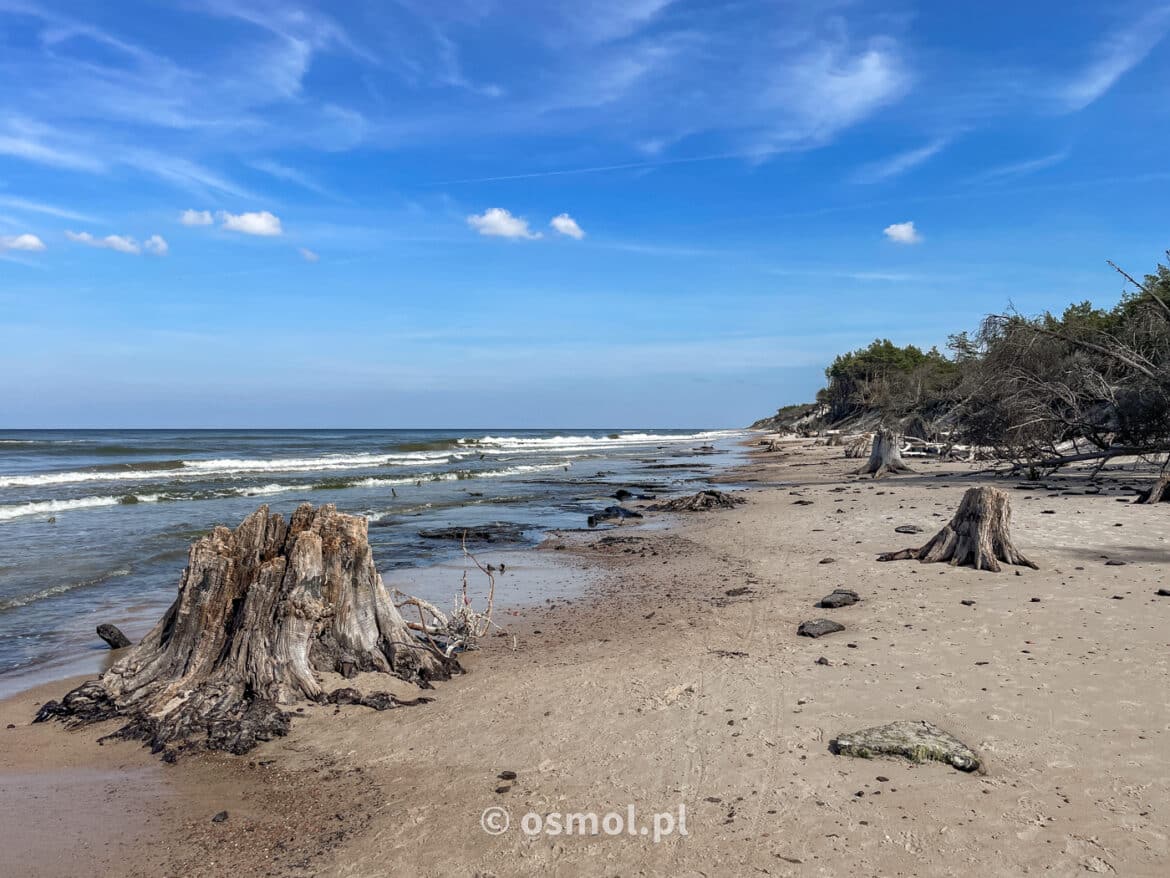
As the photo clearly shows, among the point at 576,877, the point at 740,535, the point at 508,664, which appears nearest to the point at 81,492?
the point at 740,535

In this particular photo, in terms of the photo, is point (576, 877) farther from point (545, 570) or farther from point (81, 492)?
point (81, 492)

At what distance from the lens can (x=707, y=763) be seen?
4598 mm

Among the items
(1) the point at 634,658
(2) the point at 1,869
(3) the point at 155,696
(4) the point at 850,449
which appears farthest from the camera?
(4) the point at 850,449

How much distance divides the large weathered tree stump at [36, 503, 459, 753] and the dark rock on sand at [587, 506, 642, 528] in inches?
433

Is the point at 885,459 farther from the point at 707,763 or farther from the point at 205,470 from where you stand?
the point at 205,470

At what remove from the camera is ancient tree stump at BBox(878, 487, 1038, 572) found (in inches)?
381

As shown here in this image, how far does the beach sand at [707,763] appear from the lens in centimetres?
372

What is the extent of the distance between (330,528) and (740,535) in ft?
31.3

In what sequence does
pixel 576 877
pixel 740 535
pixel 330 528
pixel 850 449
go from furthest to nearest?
pixel 850 449 → pixel 740 535 → pixel 330 528 → pixel 576 877

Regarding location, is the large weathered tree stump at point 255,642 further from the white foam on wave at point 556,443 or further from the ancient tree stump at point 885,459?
the white foam on wave at point 556,443

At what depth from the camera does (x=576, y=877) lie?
11.7 ft

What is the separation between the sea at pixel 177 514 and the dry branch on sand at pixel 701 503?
2323mm

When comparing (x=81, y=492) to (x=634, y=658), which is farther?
(x=81, y=492)

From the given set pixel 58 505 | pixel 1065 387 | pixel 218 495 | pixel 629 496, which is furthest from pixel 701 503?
pixel 58 505
